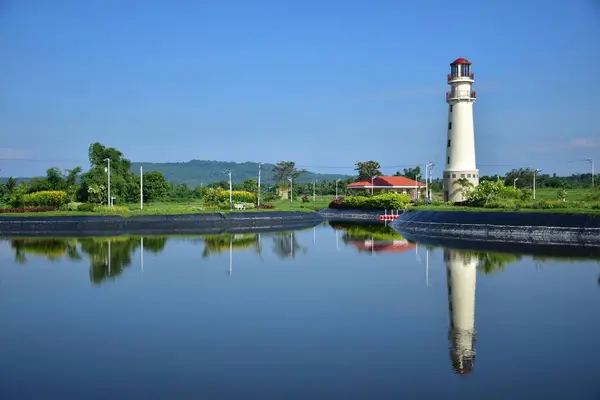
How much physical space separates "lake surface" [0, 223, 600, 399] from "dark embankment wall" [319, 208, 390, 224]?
32416 mm

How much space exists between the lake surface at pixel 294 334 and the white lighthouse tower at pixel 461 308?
5cm

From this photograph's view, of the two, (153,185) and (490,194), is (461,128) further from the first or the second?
(153,185)

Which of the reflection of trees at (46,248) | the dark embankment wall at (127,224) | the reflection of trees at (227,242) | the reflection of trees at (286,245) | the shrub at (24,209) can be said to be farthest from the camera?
the shrub at (24,209)

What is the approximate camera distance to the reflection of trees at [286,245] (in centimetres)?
2973

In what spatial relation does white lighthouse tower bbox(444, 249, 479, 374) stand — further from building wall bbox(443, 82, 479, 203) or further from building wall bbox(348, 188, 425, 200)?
building wall bbox(348, 188, 425, 200)

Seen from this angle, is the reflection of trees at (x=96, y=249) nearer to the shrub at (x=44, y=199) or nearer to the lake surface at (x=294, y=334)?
the lake surface at (x=294, y=334)

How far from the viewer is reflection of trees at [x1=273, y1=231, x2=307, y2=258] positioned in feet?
97.6

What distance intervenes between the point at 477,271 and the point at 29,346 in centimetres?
1630

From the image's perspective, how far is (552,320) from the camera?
587 inches

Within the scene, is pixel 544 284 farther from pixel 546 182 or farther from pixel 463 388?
pixel 546 182

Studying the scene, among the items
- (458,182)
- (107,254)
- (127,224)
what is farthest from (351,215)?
(107,254)

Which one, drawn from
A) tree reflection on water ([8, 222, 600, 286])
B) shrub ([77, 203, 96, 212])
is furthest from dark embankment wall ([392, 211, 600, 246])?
shrub ([77, 203, 96, 212])

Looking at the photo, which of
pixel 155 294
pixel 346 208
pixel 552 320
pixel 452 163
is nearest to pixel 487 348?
pixel 552 320

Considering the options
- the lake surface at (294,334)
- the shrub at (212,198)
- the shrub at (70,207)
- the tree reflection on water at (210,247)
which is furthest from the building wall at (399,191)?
the lake surface at (294,334)
